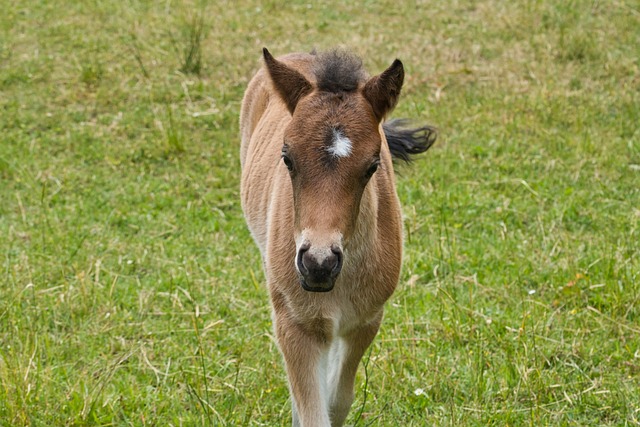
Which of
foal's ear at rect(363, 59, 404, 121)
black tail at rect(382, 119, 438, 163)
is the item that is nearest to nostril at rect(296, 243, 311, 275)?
foal's ear at rect(363, 59, 404, 121)

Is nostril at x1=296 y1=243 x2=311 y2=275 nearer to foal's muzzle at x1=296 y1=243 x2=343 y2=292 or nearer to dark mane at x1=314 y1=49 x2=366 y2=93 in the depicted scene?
foal's muzzle at x1=296 y1=243 x2=343 y2=292

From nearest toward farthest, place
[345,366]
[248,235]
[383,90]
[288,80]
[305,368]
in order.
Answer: [383,90] < [288,80] < [305,368] < [345,366] < [248,235]

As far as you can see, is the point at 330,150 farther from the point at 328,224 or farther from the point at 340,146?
the point at 328,224

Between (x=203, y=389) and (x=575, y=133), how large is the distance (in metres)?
4.77

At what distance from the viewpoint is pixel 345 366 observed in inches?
172

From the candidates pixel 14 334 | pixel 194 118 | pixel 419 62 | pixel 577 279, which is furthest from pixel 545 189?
pixel 14 334

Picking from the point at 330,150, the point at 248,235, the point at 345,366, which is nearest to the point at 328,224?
the point at 330,150

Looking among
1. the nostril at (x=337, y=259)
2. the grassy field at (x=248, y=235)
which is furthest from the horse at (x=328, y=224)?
the grassy field at (x=248, y=235)

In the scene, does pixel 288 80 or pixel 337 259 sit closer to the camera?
pixel 337 259

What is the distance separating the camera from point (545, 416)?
454 cm

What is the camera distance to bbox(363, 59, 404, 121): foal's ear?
3.74 m

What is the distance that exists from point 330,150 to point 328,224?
30 centimetres

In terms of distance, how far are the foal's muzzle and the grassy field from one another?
1.34 metres

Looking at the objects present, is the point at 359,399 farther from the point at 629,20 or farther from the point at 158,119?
the point at 629,20
